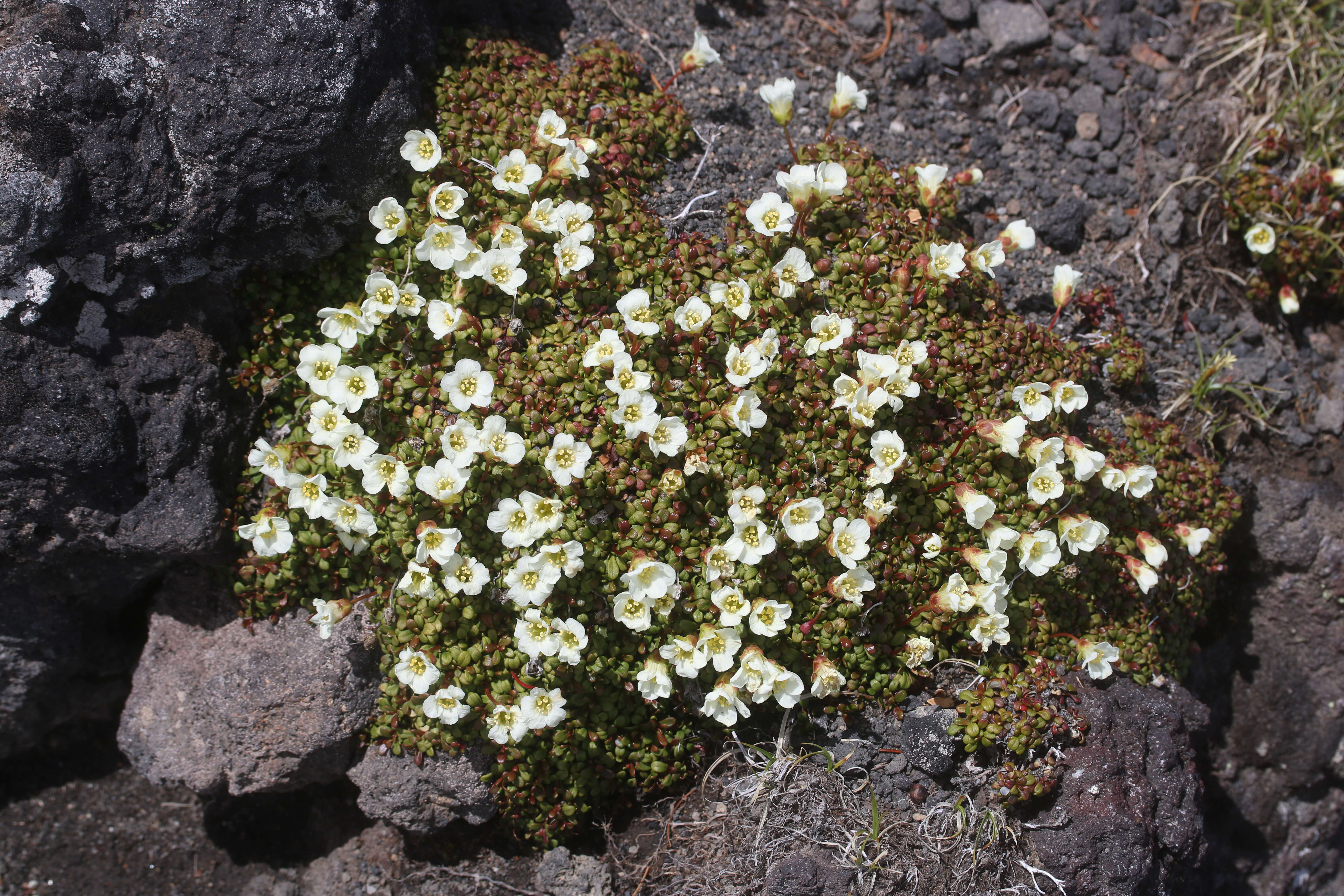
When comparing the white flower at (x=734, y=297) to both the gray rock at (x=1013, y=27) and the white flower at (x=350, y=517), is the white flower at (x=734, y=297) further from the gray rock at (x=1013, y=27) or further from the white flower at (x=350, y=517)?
the gray rock at (x=1013, y=27)

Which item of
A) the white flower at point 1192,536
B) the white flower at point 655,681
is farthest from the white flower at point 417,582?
the white flower at point 1192,536

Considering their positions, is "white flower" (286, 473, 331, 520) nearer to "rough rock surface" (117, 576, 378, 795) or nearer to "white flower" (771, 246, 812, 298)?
"rough rock surface" (117, 576, 378, 795)

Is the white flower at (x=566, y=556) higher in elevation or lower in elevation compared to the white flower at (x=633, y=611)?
higher

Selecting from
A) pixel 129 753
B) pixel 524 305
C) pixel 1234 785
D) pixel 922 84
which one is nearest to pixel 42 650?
pixel 129 753

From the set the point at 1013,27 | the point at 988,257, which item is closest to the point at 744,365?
the point at 988,257

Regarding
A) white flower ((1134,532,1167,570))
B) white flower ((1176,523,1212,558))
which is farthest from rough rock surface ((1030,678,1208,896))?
white flower ((1176,523,1212,558))
